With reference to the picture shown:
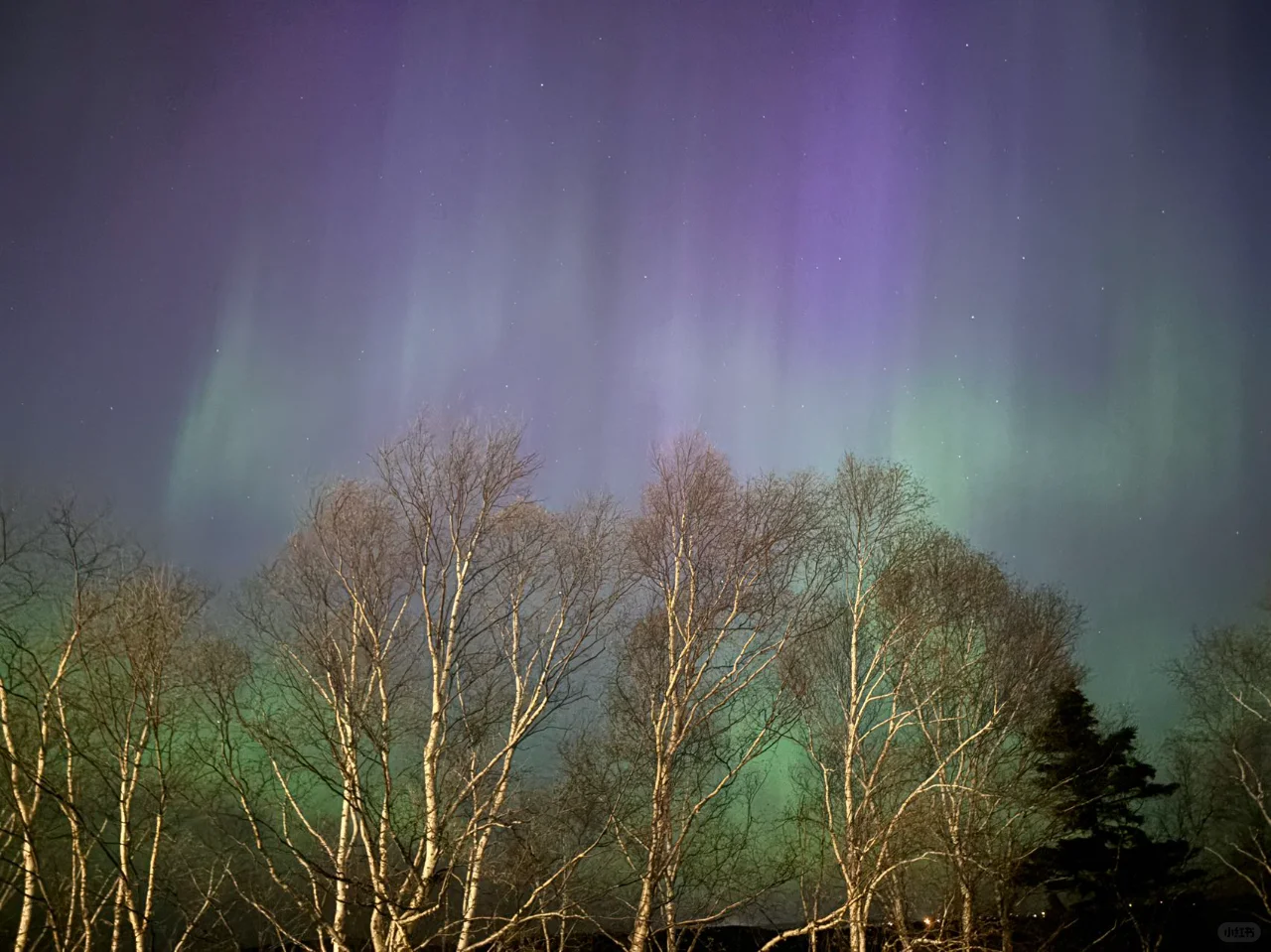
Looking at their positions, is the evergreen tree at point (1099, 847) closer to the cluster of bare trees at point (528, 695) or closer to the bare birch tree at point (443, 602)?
the cluster of bare trees at point (528, 695)

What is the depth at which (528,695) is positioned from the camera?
9930mm

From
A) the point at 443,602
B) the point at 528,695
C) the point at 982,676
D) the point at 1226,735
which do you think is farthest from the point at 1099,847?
the point at 443,602

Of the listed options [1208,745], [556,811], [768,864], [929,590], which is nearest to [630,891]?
[768,864]

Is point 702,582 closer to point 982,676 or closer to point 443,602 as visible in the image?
point 443,602

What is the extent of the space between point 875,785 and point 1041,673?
5.82 metres

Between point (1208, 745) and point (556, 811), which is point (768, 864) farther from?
point (1208, 745)

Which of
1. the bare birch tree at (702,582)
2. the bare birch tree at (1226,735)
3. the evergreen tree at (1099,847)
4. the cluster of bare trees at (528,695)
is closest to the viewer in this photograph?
the cluster of bare trees at (528,695)

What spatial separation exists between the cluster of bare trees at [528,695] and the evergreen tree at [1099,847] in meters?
0.73

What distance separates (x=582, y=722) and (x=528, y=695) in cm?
472

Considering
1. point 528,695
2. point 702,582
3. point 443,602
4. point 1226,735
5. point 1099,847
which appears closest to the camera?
point 443,602

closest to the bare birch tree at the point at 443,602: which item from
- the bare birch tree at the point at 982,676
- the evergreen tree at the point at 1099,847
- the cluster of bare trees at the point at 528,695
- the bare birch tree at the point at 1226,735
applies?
the cluster of bare trees at the point at 528,695

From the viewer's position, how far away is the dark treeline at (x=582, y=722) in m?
7.17

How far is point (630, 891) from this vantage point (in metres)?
16.3

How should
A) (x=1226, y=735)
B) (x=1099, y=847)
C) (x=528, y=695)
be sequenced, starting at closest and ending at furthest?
(x=528, y=695) < (x=1099, y=847) < (x=1226, y=735)
